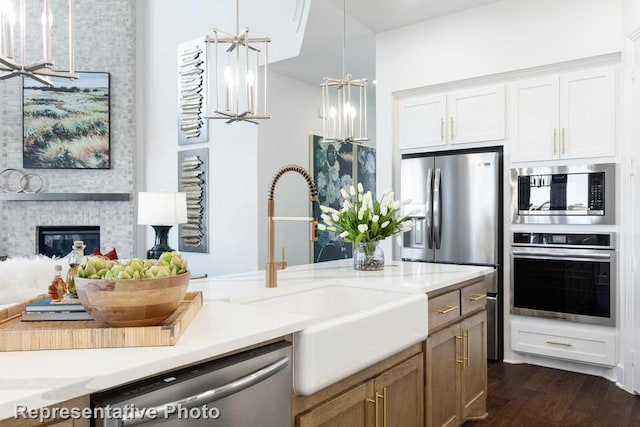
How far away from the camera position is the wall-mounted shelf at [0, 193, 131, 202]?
18.3 ft

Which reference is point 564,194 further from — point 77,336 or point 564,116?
point 77,336

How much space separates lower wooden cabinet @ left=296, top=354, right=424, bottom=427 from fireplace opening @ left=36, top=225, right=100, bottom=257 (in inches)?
201

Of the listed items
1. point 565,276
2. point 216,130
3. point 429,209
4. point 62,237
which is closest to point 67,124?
Result: point 62,237

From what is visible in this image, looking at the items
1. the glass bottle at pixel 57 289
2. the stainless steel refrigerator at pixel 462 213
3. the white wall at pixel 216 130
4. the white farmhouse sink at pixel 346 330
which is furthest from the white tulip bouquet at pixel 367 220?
the white wall at pixel 216 130

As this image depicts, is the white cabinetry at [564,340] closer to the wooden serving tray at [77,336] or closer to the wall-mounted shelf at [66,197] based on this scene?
the wooden serving tray at [77,336]

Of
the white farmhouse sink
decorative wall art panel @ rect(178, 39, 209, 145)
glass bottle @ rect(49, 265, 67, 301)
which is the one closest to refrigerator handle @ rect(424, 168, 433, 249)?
the white farmhouse sink

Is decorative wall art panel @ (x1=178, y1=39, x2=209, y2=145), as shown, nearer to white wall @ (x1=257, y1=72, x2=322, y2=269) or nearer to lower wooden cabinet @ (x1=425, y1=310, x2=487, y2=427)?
white wall @ (x1=257, y1=72, x2=322, y2=269)

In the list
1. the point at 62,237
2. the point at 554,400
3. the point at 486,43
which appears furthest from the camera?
the point at 62,237

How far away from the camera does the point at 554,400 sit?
2.94 meters

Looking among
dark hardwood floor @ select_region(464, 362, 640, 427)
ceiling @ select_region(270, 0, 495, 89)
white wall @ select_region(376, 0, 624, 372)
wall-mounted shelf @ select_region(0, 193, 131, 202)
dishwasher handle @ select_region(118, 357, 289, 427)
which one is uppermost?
ceiling @ select_region(270, 0, 495, 89)

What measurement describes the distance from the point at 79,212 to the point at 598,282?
226 inches

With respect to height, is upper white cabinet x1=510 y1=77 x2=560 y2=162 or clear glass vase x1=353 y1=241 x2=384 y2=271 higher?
upper white cabinet x1=510 y1=77 x2=560 y2=162

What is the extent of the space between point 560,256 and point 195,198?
12.6 feet

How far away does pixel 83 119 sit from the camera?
19.4 feet
